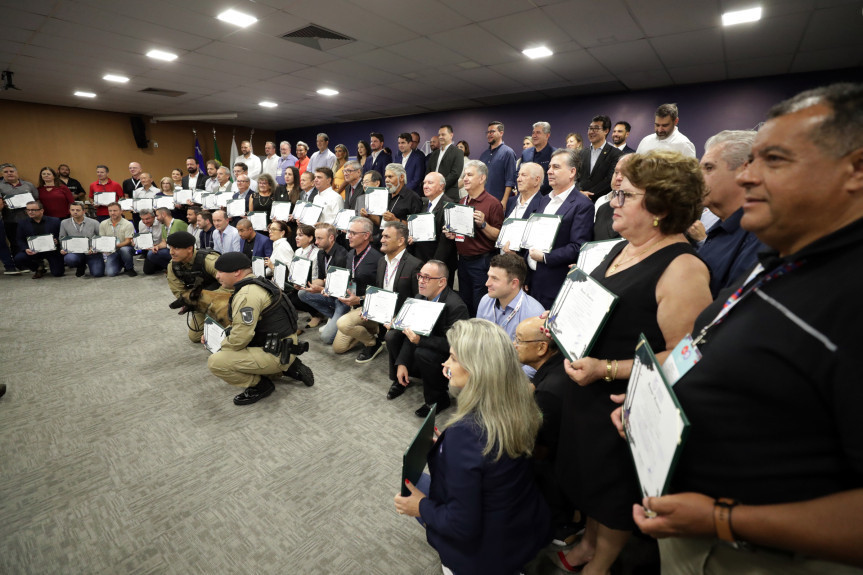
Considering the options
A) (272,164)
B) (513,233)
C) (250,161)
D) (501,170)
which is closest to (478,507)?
(513,233)

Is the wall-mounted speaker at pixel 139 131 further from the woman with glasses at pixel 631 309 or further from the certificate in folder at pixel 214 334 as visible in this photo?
the woman with glasses at pixel 631 309

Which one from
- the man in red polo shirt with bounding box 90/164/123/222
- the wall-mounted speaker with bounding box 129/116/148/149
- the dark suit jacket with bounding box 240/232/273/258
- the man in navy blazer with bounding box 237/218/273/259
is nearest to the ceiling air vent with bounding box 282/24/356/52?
the man in navy blazer with bounding box 237/218/273/259

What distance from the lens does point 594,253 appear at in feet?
6.72

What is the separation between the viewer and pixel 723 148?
4.36ft

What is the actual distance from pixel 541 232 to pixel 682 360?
6.26 feet

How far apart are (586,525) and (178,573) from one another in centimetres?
181

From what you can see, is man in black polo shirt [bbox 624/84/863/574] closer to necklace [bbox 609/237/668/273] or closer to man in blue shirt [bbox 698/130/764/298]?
necklace [bbox 609/237/668/273]

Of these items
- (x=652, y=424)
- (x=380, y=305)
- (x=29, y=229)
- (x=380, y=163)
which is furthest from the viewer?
(x=29, y=229)

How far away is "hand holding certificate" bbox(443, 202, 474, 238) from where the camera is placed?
324cm

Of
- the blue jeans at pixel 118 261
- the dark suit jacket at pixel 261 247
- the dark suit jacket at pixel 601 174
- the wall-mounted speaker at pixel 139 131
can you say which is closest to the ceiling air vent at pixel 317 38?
the dark suit jacket at pixel 261 247

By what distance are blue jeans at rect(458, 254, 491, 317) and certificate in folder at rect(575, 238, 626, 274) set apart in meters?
1.40

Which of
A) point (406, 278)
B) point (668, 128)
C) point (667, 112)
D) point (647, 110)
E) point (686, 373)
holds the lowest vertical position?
point (406, 278)

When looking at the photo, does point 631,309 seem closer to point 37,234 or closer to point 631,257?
point 631,257

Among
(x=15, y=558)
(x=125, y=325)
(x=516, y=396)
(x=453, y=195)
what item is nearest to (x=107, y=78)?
(x=125, y=325)
